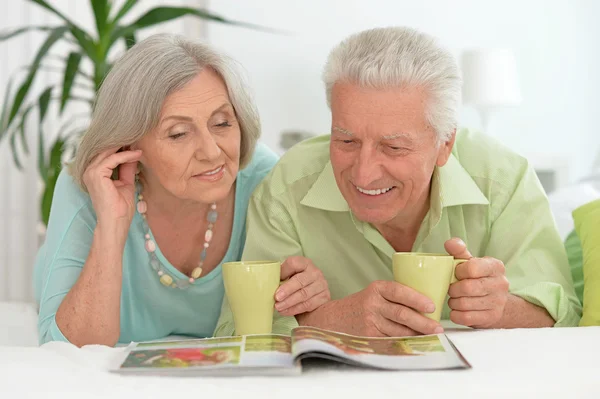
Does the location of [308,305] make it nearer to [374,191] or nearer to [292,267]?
[292,267]

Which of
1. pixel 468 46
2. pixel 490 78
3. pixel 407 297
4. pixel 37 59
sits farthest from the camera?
pixel 468 46

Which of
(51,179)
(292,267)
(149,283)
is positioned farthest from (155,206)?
(51,179)

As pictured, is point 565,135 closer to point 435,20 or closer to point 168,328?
point 435,20

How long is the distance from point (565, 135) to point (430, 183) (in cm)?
325

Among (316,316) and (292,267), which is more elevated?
(292,267)

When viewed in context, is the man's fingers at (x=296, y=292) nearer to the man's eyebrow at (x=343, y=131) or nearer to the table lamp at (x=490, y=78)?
the man's eyebrow at (x=343, y=131)

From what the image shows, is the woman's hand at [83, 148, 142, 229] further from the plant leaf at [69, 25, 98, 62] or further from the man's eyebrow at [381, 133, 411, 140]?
the plant leaf at [69, 25, 98, 62]

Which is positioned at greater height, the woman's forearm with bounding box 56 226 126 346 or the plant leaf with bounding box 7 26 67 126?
the plant leaf with bounding box 7 26 67 126

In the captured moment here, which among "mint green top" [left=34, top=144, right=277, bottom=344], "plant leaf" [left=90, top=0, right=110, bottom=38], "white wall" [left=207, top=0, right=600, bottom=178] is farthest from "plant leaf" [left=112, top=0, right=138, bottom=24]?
"white wall" [left=207, top=0, right=600, bottom=178]

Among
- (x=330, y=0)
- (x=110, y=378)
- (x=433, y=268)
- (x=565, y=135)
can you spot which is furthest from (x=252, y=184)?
(x=565, y=135)

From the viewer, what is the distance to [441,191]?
1813 mm

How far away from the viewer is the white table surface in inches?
38.4

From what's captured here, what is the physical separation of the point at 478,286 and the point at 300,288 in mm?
357

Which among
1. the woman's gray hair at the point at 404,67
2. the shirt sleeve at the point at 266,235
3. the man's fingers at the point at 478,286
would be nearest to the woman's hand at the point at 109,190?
the shirt sleeve at the point at 266,235
